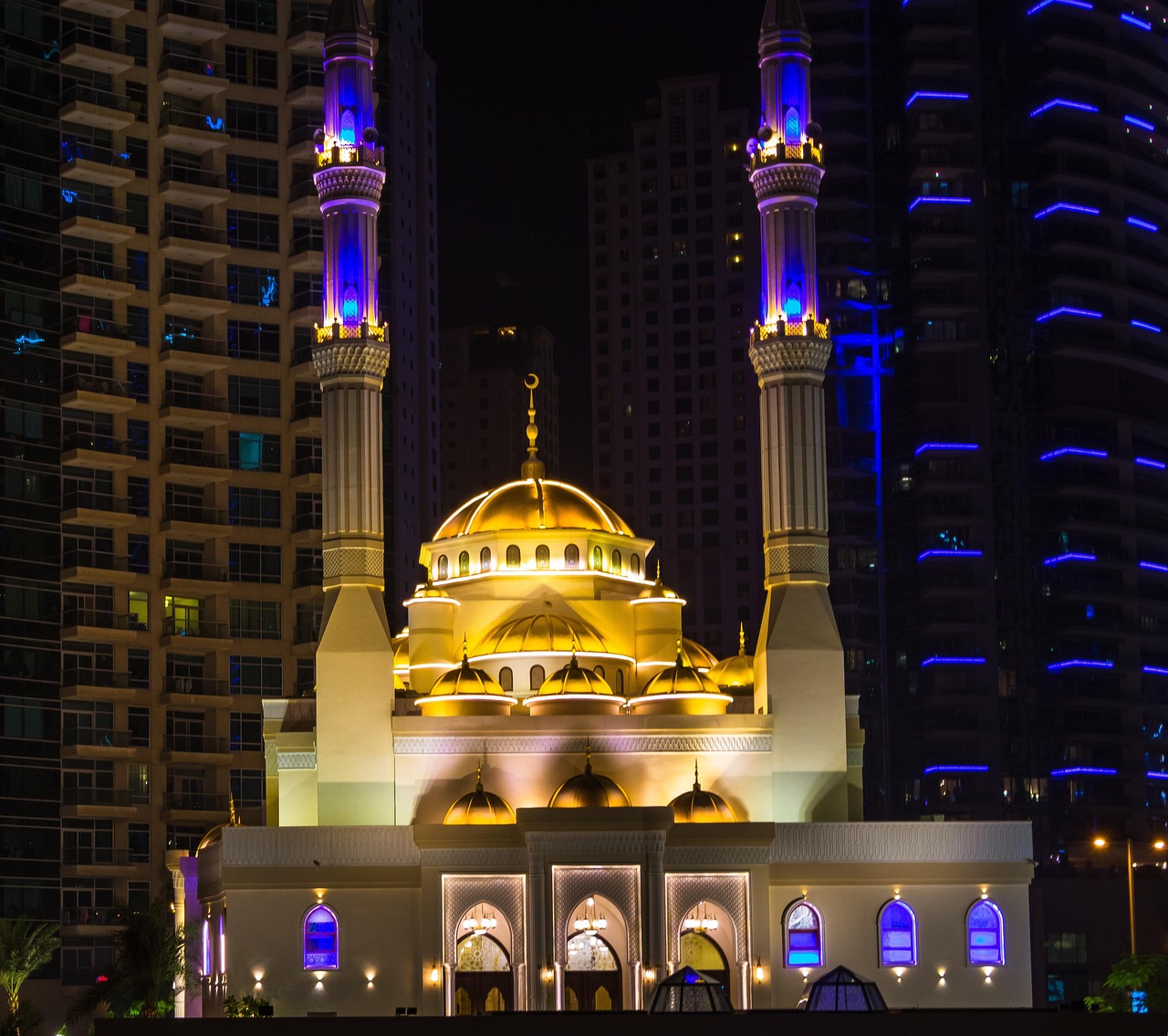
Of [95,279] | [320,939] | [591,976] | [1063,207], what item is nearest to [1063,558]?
[1063,207]

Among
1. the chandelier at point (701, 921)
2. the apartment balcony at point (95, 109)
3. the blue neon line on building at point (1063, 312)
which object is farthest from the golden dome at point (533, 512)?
the blue neon line on building at point (1063, 312)

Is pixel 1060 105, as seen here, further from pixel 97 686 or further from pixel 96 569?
pixel 97 686

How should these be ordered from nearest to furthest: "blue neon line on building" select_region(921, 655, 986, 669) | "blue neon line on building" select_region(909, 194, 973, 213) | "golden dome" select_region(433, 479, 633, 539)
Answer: "golden dome" select_region(433, 479, 633, 539) < "blue neon line on building" select_region(921, 655, 986, 669) < "blue neon line on building" select_region(909, 194, 973, 213)

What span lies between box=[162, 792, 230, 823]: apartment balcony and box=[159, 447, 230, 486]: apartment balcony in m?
10.1

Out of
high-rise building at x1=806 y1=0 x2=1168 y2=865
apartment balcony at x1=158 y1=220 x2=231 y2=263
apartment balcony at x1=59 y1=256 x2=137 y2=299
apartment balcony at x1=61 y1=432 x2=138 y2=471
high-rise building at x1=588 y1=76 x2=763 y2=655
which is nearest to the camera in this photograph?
apartment balcony at x1=61 y1=432 x2=138 y2=471

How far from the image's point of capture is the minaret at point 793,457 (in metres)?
47.4

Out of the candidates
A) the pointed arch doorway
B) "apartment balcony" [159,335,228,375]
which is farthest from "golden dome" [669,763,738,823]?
"apartment balcony" [159,335,228,375]

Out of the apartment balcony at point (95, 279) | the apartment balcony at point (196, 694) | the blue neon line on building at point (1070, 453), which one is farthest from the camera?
the blue neon line on building at point (1070, 453)

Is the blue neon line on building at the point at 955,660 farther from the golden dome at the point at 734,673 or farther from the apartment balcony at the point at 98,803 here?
the apartment balcony at the point at 98,803

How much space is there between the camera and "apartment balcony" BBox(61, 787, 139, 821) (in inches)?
2354

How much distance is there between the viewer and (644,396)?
112000mm

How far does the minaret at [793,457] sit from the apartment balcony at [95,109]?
75.7 feet

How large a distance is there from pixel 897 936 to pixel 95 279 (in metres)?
32.8

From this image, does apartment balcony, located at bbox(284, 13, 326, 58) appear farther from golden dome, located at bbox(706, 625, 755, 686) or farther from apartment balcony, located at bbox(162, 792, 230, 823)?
golden dome, located at bbox(706, 625, 755, 686)
